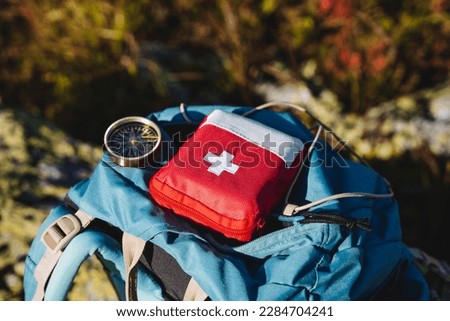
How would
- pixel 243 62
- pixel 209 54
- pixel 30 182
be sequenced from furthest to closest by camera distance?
pixel 209 54 → pixel 243 62 → pixel 30 182

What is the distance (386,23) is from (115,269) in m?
2.68

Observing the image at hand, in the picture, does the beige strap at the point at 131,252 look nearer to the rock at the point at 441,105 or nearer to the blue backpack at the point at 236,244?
the blue backpack at the point at 236,244

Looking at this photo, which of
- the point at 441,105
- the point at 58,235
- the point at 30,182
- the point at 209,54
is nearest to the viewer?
the point at 58,235

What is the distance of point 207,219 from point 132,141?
0.42 meters

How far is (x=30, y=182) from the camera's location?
8.40 ft

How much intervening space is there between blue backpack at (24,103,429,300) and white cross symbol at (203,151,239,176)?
0.69ft

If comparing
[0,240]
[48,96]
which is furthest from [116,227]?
[48,96]

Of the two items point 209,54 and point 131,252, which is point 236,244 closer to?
point 131,252

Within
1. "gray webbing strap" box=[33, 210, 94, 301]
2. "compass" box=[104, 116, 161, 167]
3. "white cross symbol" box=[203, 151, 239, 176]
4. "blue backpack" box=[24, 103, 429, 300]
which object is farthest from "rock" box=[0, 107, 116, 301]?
"white cross symbol" box=[203, 151, 239, 176]

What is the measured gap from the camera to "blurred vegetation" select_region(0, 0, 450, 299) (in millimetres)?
3119

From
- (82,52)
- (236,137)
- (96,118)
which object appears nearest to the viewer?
(236,137)

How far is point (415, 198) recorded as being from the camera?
9.53ft

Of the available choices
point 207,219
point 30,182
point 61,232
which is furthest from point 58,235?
point 30,182

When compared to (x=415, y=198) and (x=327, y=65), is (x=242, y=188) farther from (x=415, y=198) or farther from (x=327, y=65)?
(x=327, y=65)
